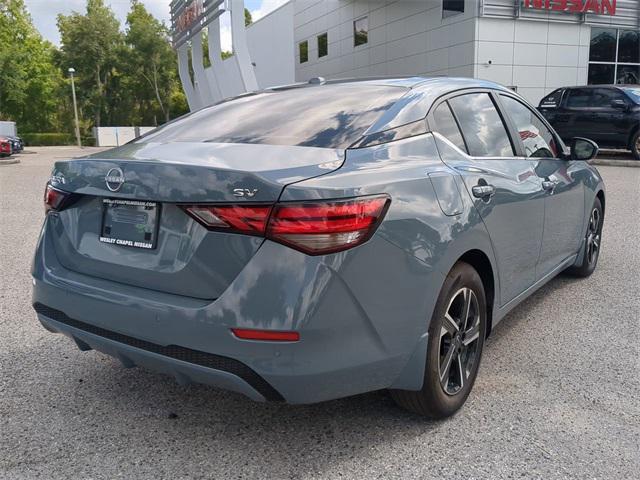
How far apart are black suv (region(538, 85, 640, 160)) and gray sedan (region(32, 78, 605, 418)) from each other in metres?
14.0

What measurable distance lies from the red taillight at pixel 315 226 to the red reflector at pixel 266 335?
12.1 inches

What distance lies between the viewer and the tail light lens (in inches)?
84.8

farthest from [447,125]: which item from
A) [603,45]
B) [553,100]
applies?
[603,45]

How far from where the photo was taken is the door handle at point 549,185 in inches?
149

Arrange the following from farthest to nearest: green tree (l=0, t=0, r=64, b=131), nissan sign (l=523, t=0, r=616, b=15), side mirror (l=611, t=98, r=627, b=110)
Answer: green tree (l=0, t=0, r=64, b=131) → nissan sign (l=523, t=0, r=616, b=15) → side mirror (l=611, t=98, r=627, b=110)

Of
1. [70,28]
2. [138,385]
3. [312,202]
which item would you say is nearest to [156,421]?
[138,385]

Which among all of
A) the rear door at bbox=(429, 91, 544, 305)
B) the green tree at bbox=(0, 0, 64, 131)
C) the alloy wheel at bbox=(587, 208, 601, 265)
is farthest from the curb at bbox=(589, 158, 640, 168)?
the green tree at bbox=(0, 0, 64, 131)

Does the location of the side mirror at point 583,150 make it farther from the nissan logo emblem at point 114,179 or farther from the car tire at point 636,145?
the car tire at point 636,145

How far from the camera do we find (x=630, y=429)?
279 centimetres

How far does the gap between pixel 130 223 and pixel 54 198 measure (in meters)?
0.60

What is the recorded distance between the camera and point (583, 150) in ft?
14.0

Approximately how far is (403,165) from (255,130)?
0.79m

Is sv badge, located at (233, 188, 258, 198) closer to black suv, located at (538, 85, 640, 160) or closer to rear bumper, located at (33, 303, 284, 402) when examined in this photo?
rear bumper, located at (33, 303, 284, 402)

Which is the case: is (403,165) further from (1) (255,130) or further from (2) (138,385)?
(2) (138,385)
